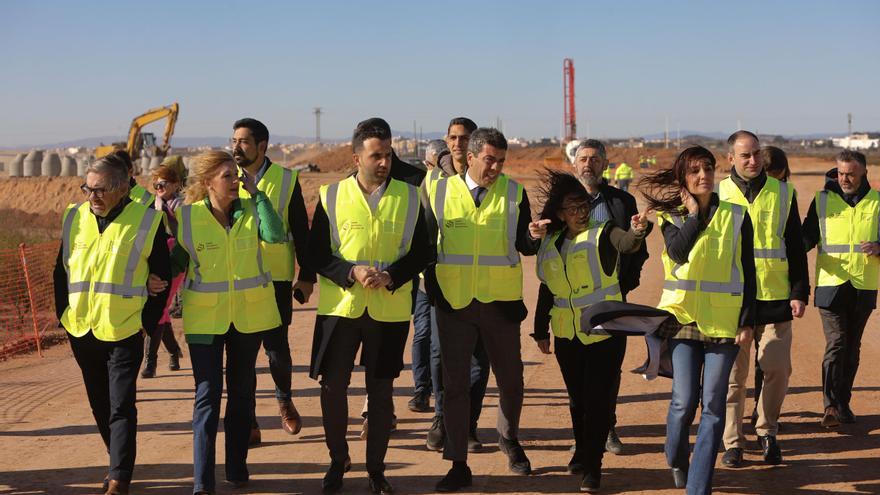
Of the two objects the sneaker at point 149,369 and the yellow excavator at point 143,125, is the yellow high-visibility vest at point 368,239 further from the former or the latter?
the yellow excavator at point 143,125

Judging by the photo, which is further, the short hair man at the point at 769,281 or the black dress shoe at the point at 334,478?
the short hair man at the point at 769,281

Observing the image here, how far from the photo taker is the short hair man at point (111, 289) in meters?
6.68

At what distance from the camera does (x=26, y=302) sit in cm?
1727

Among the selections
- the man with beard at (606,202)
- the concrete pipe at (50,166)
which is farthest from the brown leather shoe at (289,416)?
the concrete pipe at (50,166)

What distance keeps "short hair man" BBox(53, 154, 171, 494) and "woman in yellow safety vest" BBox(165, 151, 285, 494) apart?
28cm

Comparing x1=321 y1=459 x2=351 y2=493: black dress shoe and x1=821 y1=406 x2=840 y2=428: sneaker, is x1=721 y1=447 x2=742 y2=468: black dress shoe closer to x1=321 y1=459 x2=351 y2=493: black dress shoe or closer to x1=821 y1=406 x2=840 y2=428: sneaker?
x1=821 y1=406 x2=840 y2=428: sneaker

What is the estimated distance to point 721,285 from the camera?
21.3ft

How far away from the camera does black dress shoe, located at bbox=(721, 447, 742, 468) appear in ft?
24.6

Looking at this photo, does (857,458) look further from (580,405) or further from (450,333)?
(450,333)

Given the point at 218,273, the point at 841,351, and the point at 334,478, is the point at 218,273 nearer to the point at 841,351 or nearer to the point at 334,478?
the point at 334,478

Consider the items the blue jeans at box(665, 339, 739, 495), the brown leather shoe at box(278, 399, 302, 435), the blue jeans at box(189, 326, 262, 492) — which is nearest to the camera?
the blue jeans at box(665, 339, 739, 495)

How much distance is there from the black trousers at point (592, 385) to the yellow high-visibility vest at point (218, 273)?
1.98 meters

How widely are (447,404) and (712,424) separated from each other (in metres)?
1.67

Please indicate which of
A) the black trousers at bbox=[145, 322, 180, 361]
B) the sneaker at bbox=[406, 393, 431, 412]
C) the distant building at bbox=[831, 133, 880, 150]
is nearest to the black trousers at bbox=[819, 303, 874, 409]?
the sneaker at bbox=[406, 393, 431, 412]
